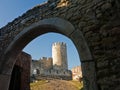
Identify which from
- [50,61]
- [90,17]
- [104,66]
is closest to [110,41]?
[104,66]

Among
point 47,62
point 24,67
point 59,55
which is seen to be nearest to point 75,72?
point 59,55

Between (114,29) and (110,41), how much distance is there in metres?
0.21

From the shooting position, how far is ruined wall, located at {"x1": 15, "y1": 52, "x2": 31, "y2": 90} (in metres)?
6.75

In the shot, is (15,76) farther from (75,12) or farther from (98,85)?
(98,85)

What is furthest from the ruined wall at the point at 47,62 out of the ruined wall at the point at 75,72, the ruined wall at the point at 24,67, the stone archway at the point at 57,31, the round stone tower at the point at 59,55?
the stone archway at the point at 57,31

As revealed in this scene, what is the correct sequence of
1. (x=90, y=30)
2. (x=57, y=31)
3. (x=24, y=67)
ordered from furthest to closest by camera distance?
(x=24, y=67) → (x=57, y=31) → (x=90, y=30)

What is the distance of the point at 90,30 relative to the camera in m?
3.48

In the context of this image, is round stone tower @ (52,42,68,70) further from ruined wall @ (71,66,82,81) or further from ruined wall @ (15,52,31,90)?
ruined wall @ (15,52,31,90)

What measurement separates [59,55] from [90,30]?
→ 31.3 meters

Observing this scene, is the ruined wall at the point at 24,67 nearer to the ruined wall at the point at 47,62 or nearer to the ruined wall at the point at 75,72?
the ruined wall at the point at 75,72

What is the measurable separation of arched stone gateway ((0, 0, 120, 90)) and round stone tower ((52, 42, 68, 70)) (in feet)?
96.0

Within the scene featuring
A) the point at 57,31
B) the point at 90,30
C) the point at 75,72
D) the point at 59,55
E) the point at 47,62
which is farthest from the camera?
the point at 59,55

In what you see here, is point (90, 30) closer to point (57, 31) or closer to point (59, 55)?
point (57, 31)

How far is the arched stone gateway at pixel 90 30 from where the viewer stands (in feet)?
10.0
